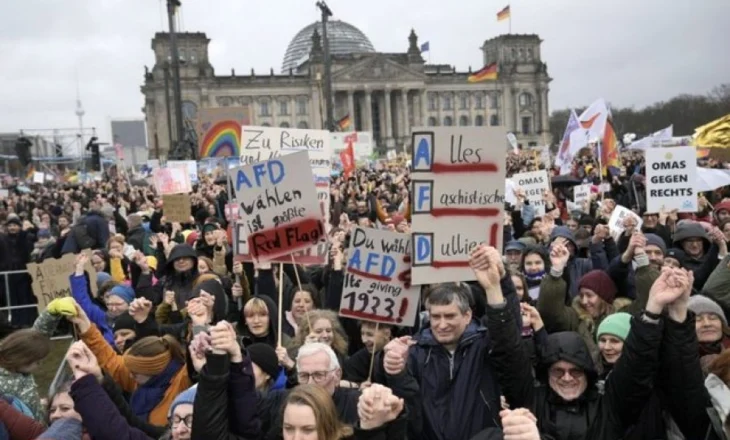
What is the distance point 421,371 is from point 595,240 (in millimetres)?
3909

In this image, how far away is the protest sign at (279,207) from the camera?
4.87 meters

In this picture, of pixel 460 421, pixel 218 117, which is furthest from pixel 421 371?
pixel 218 117

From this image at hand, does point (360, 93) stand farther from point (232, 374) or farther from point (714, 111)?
point (232, 374)

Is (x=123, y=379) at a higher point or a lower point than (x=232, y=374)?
lower

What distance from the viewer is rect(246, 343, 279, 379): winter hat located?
3750 millimetres

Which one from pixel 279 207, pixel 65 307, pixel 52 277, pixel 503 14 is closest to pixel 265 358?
pixel 65 307

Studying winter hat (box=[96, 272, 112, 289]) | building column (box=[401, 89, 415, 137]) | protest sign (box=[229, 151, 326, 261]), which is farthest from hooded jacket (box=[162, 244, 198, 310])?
building column (box=[401, 89, 415, 137])

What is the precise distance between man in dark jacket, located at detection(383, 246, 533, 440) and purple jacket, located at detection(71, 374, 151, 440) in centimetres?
124

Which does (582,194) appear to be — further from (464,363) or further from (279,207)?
(464,363)

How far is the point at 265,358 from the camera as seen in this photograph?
3.77 m

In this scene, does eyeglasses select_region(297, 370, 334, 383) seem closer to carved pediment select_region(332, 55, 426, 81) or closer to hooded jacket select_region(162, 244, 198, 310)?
hooded jacket select_region(162, 244, 198, 310)

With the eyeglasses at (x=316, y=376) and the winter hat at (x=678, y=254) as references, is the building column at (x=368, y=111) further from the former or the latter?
the eyeglasses at (x=316, y=376)

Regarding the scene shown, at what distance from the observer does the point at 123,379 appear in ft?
13.8

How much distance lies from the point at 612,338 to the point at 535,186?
7384 millimetres
